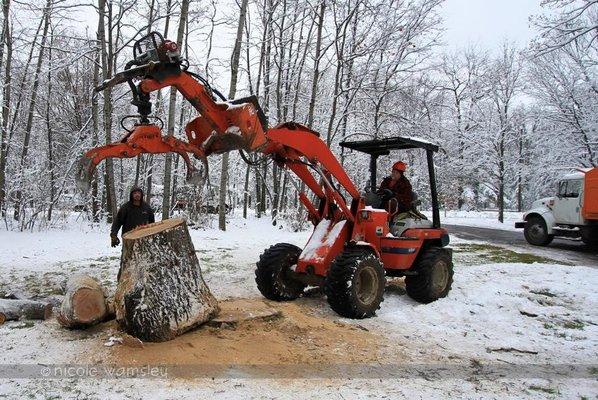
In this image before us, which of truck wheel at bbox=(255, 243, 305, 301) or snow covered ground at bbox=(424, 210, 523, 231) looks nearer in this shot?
truck wheel at bbox=(255, 243, 305, 301)

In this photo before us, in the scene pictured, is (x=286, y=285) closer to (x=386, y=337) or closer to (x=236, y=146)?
(x=386, y=337)

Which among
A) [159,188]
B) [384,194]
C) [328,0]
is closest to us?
[384,194]

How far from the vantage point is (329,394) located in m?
3.86

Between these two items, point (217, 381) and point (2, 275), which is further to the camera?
point (2, 275)

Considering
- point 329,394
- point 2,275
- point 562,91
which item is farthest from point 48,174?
point 562,91

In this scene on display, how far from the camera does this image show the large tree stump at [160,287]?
15.4 feet

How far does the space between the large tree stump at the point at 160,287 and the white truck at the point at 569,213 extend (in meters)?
13.6

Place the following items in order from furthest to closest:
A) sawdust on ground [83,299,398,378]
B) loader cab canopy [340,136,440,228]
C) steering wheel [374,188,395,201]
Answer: steering wheel [374,188,395,201], loader cab canopy [340,136,440,228], sawdust on ground [83,299,398,378]

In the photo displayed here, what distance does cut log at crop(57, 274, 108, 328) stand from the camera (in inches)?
196

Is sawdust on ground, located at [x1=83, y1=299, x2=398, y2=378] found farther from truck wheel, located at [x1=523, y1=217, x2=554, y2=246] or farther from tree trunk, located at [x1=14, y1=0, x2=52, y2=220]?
tree trunk, located at [x1=14, y1=0, x2=52, y2=220]

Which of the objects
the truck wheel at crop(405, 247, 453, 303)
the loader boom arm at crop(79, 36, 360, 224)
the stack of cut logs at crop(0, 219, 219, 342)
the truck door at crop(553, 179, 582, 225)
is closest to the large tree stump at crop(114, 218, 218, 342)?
the stack of cut logs at crop(0, 219, 219, 342)

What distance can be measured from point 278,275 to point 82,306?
282 cm

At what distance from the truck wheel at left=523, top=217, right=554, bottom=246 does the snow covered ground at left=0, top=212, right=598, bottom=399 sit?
666cm

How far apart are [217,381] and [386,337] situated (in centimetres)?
234
